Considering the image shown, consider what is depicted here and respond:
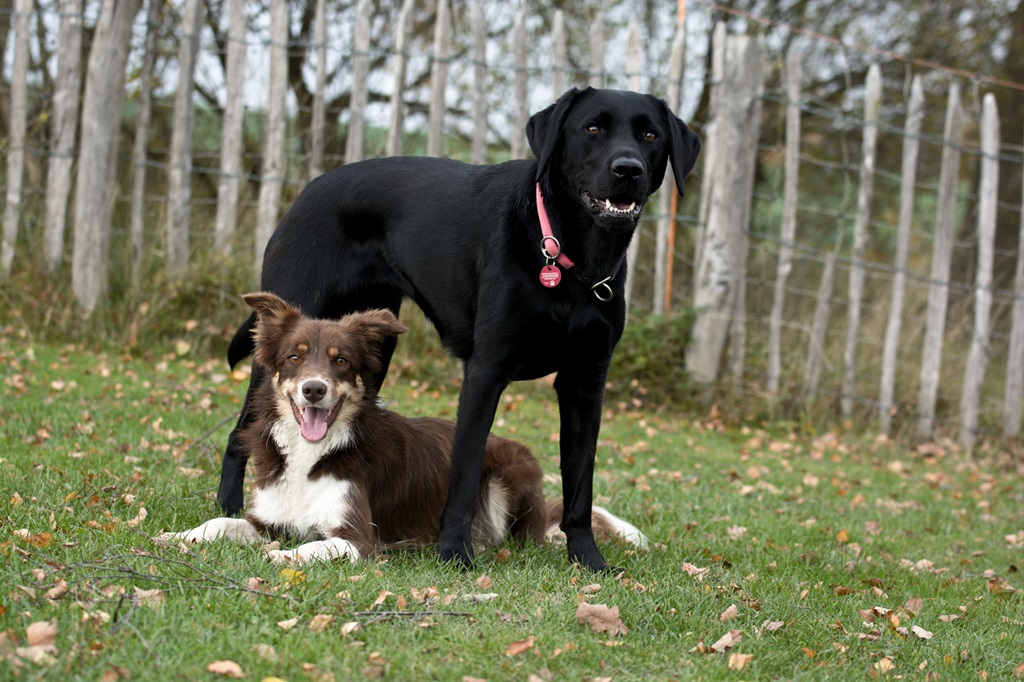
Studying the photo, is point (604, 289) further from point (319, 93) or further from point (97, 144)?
point (97, 144)

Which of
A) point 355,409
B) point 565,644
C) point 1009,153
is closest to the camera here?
point 565,644

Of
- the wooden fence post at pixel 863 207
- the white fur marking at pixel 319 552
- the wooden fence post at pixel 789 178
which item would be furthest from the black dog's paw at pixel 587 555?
the wooden fence post at pixel 863 207

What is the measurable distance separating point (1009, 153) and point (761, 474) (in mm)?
10864

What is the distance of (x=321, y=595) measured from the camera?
366 centimetres

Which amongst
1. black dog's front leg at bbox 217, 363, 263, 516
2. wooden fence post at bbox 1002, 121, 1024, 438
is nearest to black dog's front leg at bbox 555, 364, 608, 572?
black dog's front leg at bbox 217, 363, 263, 516

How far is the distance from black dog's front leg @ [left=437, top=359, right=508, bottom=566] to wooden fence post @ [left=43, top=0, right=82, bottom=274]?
6.71 m

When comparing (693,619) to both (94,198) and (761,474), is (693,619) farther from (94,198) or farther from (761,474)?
(94,198)

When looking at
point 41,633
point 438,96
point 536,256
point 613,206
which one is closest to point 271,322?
point 536,256

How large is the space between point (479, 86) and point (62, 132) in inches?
157

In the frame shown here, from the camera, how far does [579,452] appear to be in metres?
4.86

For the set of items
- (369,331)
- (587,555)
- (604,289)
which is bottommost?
(587,555)

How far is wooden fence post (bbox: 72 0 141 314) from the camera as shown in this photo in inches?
380

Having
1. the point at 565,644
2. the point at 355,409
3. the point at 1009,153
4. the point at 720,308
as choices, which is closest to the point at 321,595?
the point at 565,644

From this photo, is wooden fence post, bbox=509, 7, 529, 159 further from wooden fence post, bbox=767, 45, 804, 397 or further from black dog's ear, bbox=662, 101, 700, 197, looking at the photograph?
black dog's ear, bbox=662, 101, 700, 197
